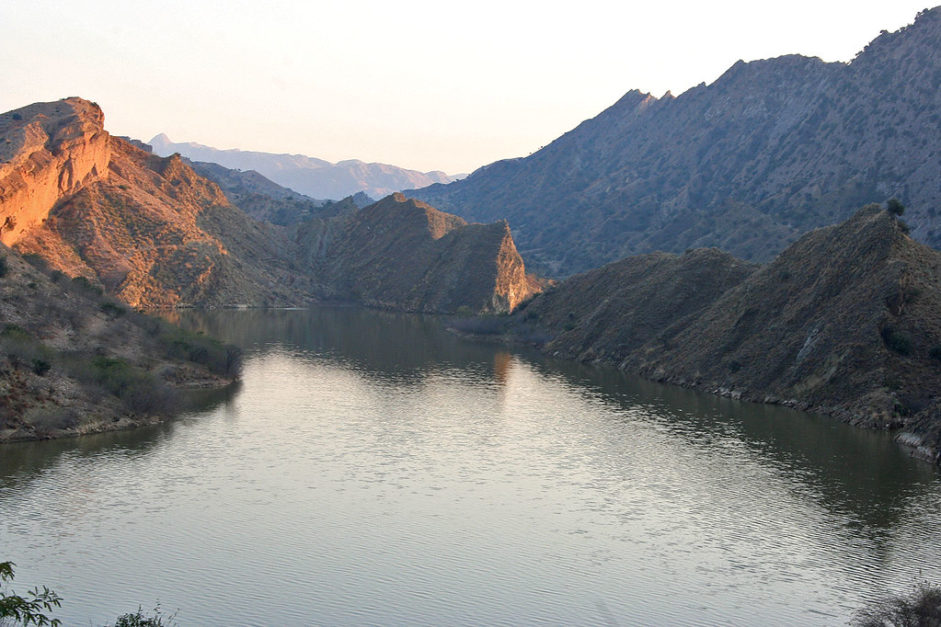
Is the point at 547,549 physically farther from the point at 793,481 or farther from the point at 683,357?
the point at 683,357

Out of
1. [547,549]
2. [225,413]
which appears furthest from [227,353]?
[547,549]

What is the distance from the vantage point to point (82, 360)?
67125 mm

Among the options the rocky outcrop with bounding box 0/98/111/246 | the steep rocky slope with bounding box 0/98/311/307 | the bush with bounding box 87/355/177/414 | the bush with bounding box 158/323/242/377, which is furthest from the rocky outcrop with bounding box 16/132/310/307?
the bush with bounding box 87/355/177/414

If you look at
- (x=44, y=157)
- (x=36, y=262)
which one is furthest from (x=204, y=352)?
(x=44, y=157)

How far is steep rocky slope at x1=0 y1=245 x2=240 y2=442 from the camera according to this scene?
57406mm

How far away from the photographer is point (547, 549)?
40.5 m

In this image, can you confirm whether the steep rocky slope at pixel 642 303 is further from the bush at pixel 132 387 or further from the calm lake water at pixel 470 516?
the bush at pixel 132 387

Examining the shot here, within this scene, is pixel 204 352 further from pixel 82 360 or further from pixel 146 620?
pixel 146 620

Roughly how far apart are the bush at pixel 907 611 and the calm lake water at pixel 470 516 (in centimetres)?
110

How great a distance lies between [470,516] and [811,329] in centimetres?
4956

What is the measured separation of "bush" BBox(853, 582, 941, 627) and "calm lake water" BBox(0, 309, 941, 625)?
1099mm

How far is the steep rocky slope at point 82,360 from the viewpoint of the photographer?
57406 millimetres

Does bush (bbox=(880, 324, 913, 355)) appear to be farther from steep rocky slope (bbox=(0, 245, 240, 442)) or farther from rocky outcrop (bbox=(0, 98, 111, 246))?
rocky outcrop (bbox=(0, 98, 111, 246))

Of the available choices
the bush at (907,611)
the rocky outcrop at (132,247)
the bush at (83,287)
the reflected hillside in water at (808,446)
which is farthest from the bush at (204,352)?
→ the rocky outcrop at (132,247)
